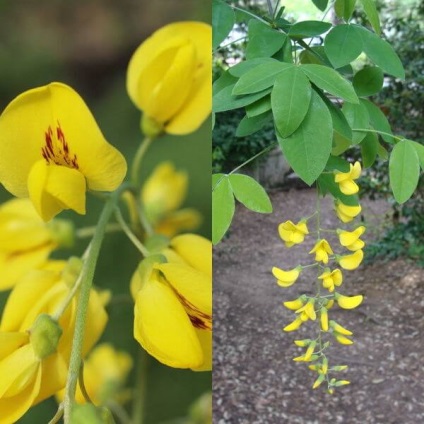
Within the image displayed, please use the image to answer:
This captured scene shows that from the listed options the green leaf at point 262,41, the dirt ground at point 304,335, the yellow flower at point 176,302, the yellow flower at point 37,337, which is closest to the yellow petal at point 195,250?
the yellow flower at point 176,302

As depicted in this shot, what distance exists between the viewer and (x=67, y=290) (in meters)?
0.68

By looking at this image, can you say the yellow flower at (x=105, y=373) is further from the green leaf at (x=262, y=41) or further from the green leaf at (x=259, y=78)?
the green leaf at (x=262, y=41)

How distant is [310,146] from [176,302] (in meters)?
0.29

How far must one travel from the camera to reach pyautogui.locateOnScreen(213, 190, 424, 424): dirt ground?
156 centimetres

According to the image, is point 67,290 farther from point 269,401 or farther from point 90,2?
point 269,401

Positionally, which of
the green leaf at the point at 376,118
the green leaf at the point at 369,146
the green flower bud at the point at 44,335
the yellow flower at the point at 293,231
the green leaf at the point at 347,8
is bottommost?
the yellow flower at the point at 293,231

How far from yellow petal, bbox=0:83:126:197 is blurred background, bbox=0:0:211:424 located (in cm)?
4

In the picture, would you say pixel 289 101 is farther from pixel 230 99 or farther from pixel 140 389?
pixel 140 389

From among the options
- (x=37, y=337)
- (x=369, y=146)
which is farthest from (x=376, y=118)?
(x=37, y=337)

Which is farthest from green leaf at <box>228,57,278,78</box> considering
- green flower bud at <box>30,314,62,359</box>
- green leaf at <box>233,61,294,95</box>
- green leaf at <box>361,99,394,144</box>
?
green flower bud at <box>30,314,62,359</box>

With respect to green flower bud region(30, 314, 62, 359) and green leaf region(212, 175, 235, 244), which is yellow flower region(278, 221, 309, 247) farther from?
green flower bud region(30, 314, 62, 359)

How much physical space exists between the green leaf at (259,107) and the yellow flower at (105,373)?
369 millimetres

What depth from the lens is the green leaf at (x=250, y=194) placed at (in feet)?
3.34

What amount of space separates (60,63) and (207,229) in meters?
0.24
